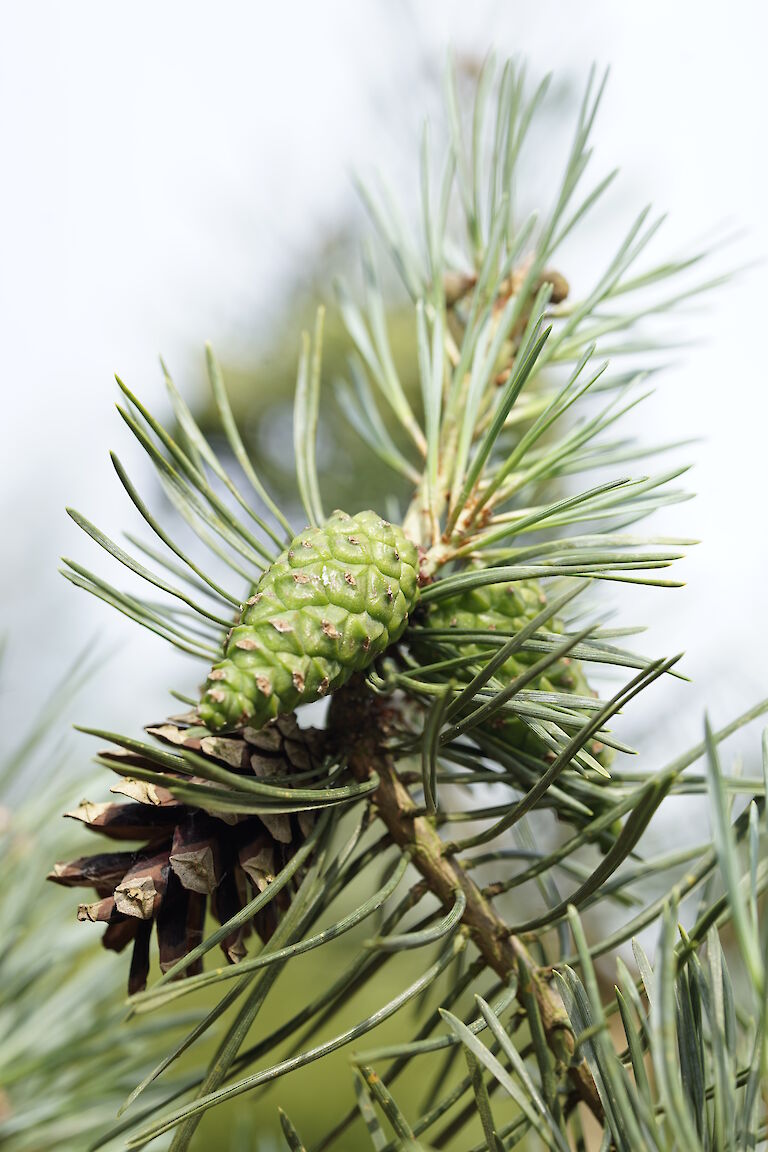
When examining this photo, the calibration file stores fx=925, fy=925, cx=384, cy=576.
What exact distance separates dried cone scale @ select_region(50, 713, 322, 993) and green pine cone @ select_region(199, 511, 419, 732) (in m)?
0.04

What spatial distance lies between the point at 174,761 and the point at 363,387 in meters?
0.32

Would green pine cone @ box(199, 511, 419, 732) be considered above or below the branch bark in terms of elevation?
above

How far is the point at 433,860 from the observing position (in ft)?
1.19

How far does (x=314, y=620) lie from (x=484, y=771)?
0.38ft

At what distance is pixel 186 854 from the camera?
0.32 metres

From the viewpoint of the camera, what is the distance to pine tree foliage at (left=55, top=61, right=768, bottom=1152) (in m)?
0.27

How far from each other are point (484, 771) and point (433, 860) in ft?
0.15

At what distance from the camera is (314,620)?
32 cm

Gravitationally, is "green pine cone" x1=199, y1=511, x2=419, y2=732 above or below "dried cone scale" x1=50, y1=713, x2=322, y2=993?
above

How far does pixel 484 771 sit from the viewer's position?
1.28 ft

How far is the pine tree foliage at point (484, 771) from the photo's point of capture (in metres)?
0.27

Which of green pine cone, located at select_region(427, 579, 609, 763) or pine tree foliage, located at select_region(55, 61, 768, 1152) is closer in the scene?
pine tree foliage, located at select_region(55, 61, 768, 1152)

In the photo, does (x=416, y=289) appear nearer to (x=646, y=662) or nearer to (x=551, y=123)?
(x=646, y=662)

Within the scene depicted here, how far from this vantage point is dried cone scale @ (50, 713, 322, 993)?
32cm
